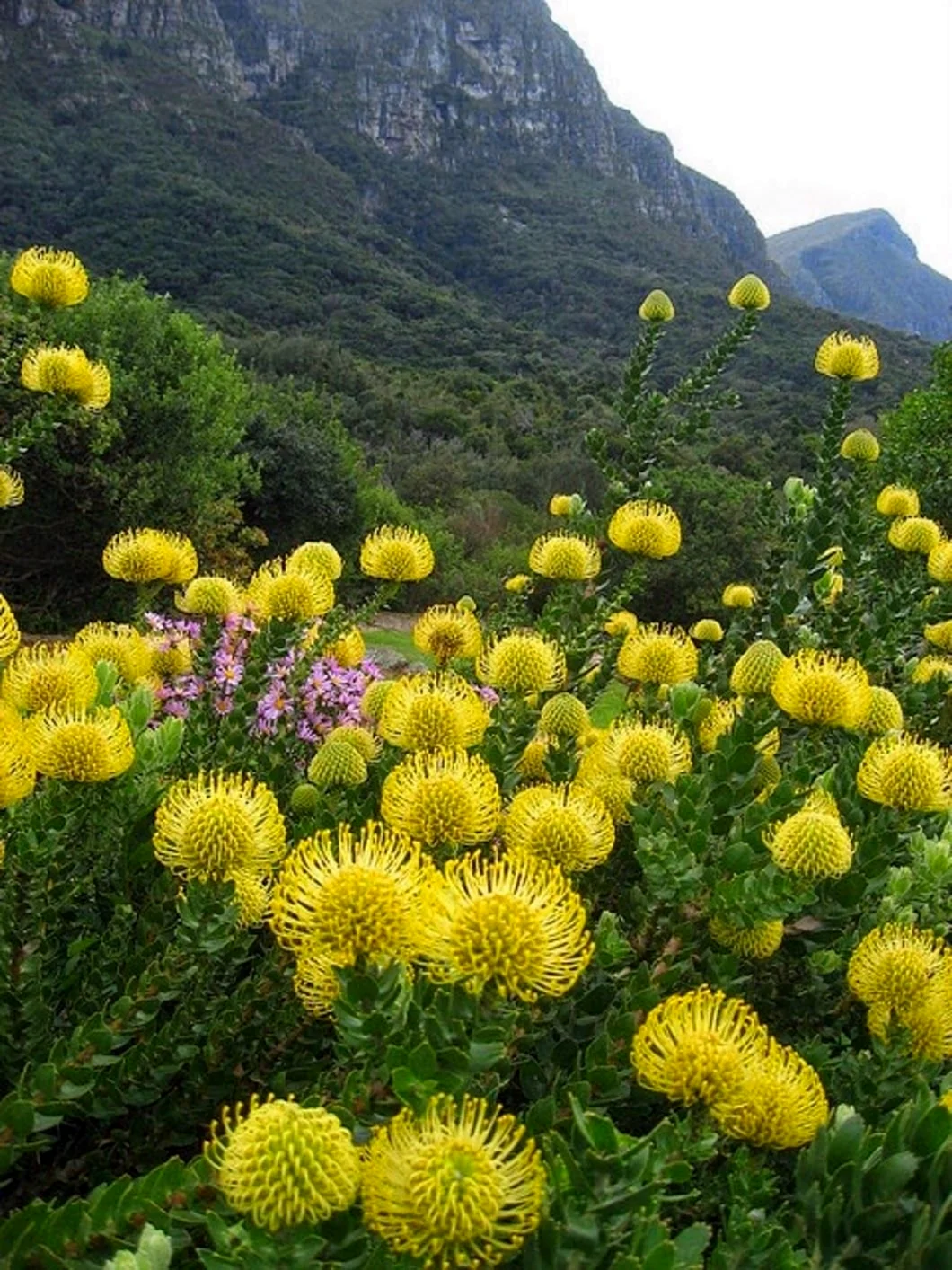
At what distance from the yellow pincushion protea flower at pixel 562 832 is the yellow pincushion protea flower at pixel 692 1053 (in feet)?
1.57

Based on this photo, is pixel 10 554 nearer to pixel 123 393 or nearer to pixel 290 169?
pixel 123 393

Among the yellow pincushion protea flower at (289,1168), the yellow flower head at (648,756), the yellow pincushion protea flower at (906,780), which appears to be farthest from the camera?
the yellow flower head at (648,756)

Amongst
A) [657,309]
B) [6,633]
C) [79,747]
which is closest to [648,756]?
[79,747]

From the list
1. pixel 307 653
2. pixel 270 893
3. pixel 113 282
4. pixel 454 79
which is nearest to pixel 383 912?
pixel 270 893

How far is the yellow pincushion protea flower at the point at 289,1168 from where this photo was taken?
121 centimetres

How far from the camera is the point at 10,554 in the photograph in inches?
619

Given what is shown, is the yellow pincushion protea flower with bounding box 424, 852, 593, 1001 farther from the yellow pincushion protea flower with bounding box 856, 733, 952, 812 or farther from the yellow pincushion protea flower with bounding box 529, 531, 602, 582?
the yellow pincushion protea flower with bounding box 529, 531, 602, 582

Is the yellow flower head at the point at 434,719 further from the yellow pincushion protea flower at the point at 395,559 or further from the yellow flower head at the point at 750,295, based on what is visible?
the yellow flower head at the point at 750,295

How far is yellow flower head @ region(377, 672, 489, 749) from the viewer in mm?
2416

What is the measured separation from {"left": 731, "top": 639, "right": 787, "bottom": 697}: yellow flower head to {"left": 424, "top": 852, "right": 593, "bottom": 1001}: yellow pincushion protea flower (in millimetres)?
1396

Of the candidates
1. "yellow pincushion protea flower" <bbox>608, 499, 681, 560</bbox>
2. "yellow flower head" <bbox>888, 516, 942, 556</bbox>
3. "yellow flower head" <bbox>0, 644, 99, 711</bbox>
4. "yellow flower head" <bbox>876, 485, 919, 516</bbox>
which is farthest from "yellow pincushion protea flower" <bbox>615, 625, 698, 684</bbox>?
"yellow flower head" <bbox>876, 485, 919, 516</bbox>

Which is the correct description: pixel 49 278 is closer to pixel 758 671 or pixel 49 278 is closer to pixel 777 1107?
pixel 758 671

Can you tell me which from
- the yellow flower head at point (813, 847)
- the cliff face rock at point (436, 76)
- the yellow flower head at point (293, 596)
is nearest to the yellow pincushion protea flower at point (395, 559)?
the yellow flower head at point (293, 596)

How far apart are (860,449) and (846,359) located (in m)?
0.52
